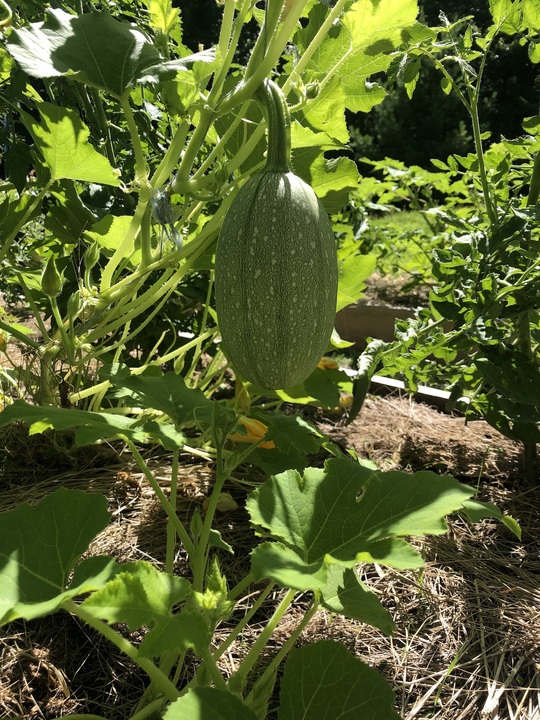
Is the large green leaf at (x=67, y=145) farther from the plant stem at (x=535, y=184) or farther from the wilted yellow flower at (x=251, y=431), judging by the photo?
the plant stem at (x=535, y=184)

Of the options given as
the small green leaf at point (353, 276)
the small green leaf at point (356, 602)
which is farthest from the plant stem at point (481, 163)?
the small green leaf at point (356, 602)

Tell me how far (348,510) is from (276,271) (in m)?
0.37

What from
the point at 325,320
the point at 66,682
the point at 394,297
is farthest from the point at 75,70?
the point at 394,297

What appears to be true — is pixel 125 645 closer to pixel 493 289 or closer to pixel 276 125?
pixel 276 125

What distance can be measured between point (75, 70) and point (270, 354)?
521 millimetres

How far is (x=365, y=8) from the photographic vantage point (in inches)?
40.1

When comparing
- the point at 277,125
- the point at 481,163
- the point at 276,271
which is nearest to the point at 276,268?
the point at 276,271

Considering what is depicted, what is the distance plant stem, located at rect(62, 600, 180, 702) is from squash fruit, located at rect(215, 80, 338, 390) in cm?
44

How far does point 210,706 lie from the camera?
2.28ft

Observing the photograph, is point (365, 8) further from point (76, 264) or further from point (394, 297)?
point (394, 297)

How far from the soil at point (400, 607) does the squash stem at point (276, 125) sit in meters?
0.73

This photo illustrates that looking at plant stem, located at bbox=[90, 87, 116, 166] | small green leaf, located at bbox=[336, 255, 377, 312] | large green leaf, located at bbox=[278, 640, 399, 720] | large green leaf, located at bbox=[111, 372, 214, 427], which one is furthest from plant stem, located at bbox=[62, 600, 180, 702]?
plant stem, located at bbox=[90, 87, 116, 166]

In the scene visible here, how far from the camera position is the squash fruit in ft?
3.07

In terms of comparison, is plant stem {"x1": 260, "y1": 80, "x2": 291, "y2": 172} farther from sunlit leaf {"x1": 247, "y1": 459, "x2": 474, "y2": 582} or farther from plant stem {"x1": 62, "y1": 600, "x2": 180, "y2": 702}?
plant stem {"x1": 62, "y1": 600, "x2": 180, "y2": 702}
